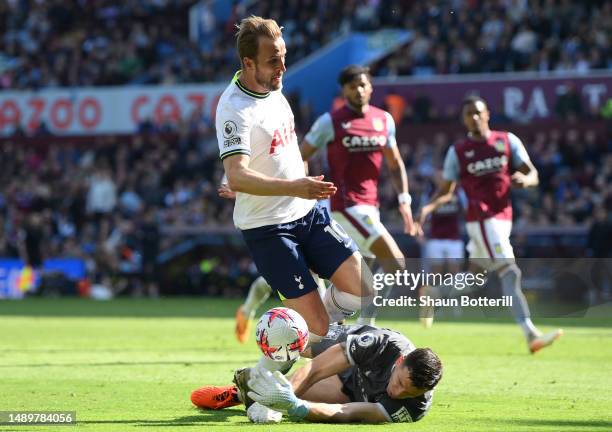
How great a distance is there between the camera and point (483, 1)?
30719mm

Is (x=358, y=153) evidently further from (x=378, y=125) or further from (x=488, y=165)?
(x=488, y=165)

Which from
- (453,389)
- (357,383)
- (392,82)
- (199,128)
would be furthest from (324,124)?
(199,128)

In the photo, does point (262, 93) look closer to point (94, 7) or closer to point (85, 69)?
point (85, 69)

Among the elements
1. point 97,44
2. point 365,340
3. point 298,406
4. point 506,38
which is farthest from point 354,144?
point 97,44

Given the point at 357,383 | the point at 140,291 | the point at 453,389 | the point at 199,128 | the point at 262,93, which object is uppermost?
the point at 262,93

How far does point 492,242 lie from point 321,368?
5.97 m

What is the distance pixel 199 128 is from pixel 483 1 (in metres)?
7.91

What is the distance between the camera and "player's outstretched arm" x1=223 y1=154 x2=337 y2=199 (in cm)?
772

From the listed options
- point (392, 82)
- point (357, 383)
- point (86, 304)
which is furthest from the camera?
point (392, 82)

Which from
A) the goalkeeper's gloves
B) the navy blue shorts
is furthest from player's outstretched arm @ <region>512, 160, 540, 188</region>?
the goalkeeper's gloves

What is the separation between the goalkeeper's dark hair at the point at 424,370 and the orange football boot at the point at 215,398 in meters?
1.65

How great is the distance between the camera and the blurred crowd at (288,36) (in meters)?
28.6

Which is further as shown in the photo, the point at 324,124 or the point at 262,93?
the point at 324,124

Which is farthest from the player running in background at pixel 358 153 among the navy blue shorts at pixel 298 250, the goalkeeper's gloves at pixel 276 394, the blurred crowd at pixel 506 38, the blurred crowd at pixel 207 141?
the blurred crowd at pixel 506 38
